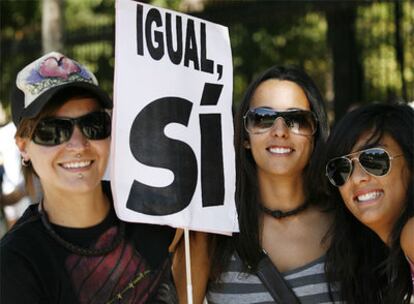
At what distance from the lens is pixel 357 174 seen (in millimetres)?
3086

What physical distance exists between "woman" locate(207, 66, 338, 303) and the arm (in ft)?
0.16

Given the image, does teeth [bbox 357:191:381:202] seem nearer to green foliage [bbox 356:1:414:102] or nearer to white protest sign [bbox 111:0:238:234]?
white protest sign [bbox 111:0:238:234]

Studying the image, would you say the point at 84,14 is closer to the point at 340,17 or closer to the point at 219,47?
the point at 340,17

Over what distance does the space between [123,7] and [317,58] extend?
Result: 302 inches

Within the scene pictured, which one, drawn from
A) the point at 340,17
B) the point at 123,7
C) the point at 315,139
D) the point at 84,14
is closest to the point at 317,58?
the point at 340,17

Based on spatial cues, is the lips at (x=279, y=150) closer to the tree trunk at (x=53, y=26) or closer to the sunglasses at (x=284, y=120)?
the sunglasses at (x=284, y=120)

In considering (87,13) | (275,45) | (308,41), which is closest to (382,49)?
(308,41)

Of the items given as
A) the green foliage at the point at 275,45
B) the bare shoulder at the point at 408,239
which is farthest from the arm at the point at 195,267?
the green foliage at the point at 275,45

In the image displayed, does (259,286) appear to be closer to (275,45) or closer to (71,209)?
(71,209)

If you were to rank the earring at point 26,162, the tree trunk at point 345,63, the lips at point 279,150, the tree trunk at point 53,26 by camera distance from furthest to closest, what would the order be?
the tree trunk at point 345,63, the tree trunk at point 53,26, the lips at point 279,150, the earring at point 26,162

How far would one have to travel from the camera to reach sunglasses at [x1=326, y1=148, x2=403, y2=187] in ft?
10.0

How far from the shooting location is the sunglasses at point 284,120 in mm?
3279

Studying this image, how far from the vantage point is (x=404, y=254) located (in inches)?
117

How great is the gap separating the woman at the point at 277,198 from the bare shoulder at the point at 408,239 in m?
0.40
